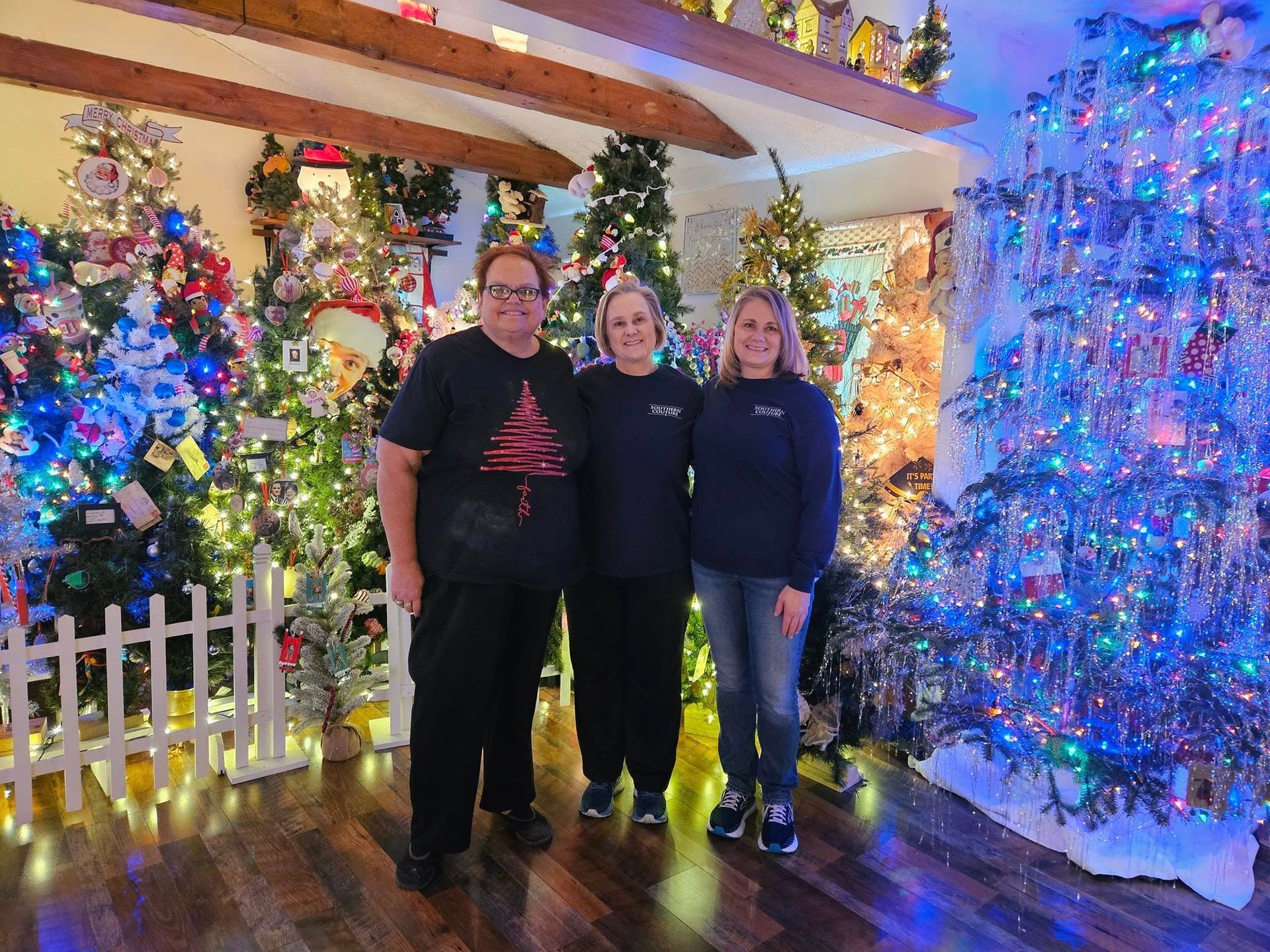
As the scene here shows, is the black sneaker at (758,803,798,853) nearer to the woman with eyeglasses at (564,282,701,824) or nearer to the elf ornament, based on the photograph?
the woman with eyeglasses at (564,282,701,824)

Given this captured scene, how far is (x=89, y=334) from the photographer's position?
264 centimetres

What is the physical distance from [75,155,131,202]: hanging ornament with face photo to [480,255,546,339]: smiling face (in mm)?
1691

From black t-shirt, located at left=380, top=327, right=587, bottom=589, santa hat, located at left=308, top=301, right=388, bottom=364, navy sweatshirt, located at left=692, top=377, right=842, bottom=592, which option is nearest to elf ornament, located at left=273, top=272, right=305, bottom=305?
santa hat, located at left=308, top=301, right=388, bottom=364

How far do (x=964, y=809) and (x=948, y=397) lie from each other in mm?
1369

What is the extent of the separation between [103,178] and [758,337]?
2.31 m

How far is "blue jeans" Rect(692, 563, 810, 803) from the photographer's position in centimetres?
204

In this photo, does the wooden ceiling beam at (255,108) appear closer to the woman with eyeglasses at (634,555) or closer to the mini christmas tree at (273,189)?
the mini christmas tree at (273,189)

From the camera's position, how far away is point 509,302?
1.85m

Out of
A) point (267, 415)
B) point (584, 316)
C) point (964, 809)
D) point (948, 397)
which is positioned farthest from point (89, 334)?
point (964, 809)

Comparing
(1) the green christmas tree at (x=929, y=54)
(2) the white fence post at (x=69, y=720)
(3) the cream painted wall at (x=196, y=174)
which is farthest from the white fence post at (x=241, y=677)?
(1) the green christmas tree at (x=929, y=54)

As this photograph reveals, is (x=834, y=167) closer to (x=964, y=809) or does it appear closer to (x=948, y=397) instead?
(x=948, y=397)

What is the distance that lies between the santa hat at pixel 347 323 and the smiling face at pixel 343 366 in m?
0.03

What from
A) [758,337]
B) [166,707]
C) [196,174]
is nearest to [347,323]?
[166,707]

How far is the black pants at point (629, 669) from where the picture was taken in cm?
209
